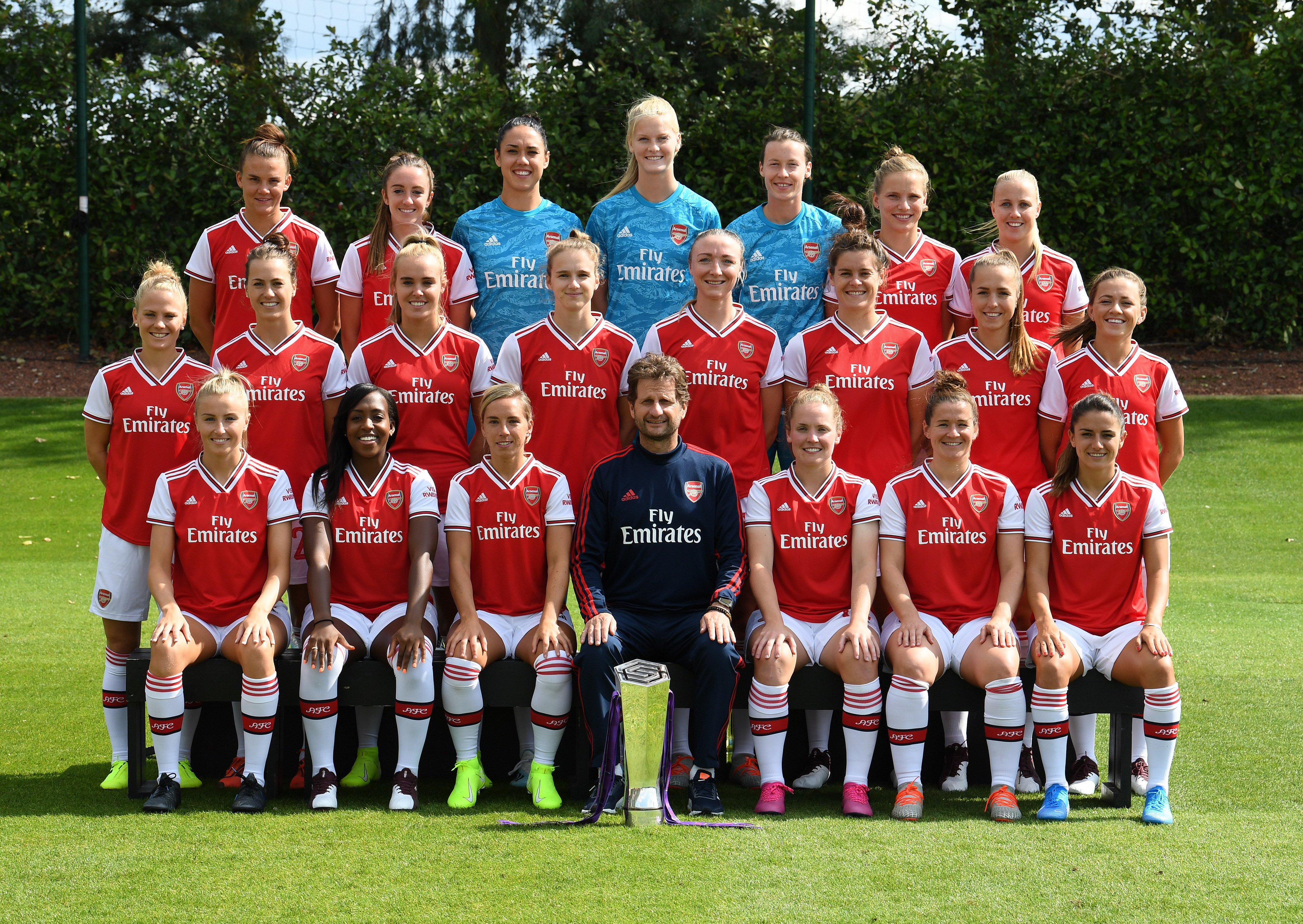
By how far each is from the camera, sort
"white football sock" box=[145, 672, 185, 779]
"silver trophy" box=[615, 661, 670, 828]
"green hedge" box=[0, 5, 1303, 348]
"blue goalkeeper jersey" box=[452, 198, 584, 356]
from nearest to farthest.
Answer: "silver trophy" box=[615, 661, 670, 828] → "white football sock" box=[145, 672, 185, 779] → "blue goalkeeper jersey" box=[452, 198, 584, 356] → "green hedge" box=[0, 5, 1303, 348]

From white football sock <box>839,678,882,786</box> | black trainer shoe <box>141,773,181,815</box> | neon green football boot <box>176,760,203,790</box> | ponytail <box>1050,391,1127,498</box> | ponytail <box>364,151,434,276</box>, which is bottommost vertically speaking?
neon green football boot <box>176,760,203,790</box>

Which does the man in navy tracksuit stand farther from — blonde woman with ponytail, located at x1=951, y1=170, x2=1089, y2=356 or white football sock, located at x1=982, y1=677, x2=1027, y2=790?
blonde woman with ponytail, located at x1=951, y1=170, x2=1089, y2=356

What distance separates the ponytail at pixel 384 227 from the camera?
486 centimetres

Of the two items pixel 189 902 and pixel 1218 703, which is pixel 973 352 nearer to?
pixel 1218 703

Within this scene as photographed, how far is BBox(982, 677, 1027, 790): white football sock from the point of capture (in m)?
3.83

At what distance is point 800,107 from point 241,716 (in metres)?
7.86

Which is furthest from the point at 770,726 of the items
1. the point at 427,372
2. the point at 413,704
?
the point at 427,372

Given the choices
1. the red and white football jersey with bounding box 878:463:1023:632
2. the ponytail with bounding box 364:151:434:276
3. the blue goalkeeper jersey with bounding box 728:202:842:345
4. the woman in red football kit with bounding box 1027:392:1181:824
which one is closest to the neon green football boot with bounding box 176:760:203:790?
the ponytail with bounding box 364:151:434:276

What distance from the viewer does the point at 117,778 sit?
4066 mm

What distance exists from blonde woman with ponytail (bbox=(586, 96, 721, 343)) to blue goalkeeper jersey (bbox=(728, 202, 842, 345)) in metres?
0.21

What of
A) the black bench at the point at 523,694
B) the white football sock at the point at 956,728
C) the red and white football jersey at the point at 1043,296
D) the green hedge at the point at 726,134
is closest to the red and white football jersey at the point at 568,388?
the black bench at the point at 523,694

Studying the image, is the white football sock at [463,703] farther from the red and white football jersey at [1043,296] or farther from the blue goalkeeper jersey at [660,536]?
the red and white football jersey at [1043,296]

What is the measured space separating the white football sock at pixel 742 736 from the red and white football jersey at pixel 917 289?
5.57 ft

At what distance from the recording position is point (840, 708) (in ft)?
13.3
